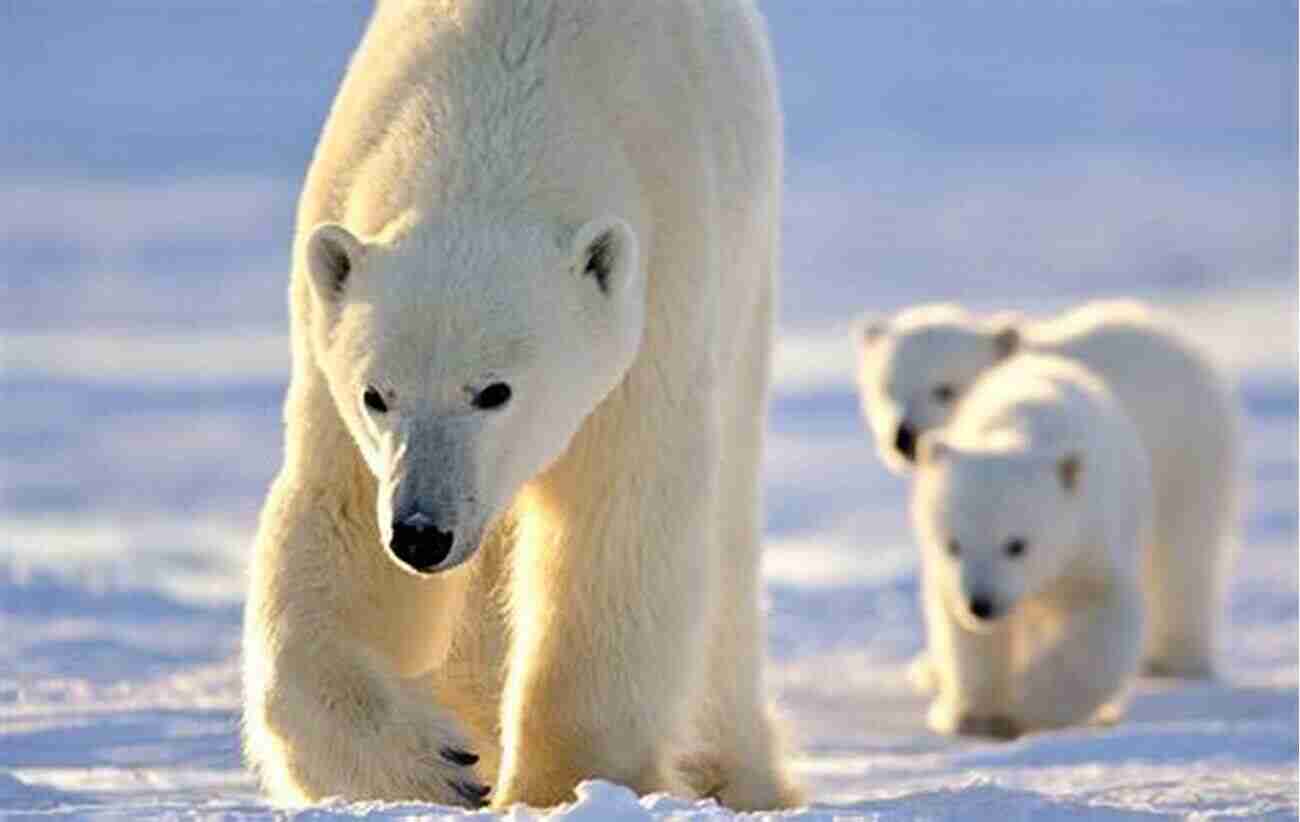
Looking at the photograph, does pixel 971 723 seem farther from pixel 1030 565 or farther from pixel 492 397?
pixel 492 397

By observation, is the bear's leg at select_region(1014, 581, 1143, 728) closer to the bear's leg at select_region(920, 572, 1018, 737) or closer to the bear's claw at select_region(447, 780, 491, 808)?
the bear's leg at select_region(920, 572, 1018, 737)

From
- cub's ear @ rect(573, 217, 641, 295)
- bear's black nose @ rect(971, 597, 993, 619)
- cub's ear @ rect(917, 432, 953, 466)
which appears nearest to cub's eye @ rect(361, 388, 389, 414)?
cub's ear @ rect(573, 217, 641, 295)

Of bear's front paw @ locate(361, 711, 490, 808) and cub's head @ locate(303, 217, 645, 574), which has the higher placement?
cub's head @ locate(303, 217, 645, 574)

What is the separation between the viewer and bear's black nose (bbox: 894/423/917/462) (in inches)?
430

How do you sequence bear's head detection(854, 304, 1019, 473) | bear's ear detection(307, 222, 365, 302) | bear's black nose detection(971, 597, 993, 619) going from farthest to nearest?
bear's head detection(854, 304, 1019, 473) → bear's black nose detection(971, 597, 993, 619) → bear's ear detection(307, 222, 365, 302)

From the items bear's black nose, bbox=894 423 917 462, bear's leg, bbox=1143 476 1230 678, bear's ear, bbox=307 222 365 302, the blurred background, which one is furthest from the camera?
the blurred background

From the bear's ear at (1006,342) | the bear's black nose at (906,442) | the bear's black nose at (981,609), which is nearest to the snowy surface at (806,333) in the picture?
the bear's black nose at (981,609)

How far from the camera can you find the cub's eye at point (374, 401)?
4859 mm

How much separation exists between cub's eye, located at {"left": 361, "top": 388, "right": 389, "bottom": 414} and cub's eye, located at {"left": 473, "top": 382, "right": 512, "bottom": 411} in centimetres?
14

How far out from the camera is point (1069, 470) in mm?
9680

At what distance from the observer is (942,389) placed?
11.7 metres

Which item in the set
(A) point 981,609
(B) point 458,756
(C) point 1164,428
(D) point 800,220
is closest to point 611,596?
(B) point 458,756

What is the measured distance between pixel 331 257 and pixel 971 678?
4.76m

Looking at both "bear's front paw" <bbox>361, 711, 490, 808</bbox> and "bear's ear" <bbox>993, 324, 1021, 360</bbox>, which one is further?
"bear's ear" <bbox>993, 324, 1021, 360</bbox>
